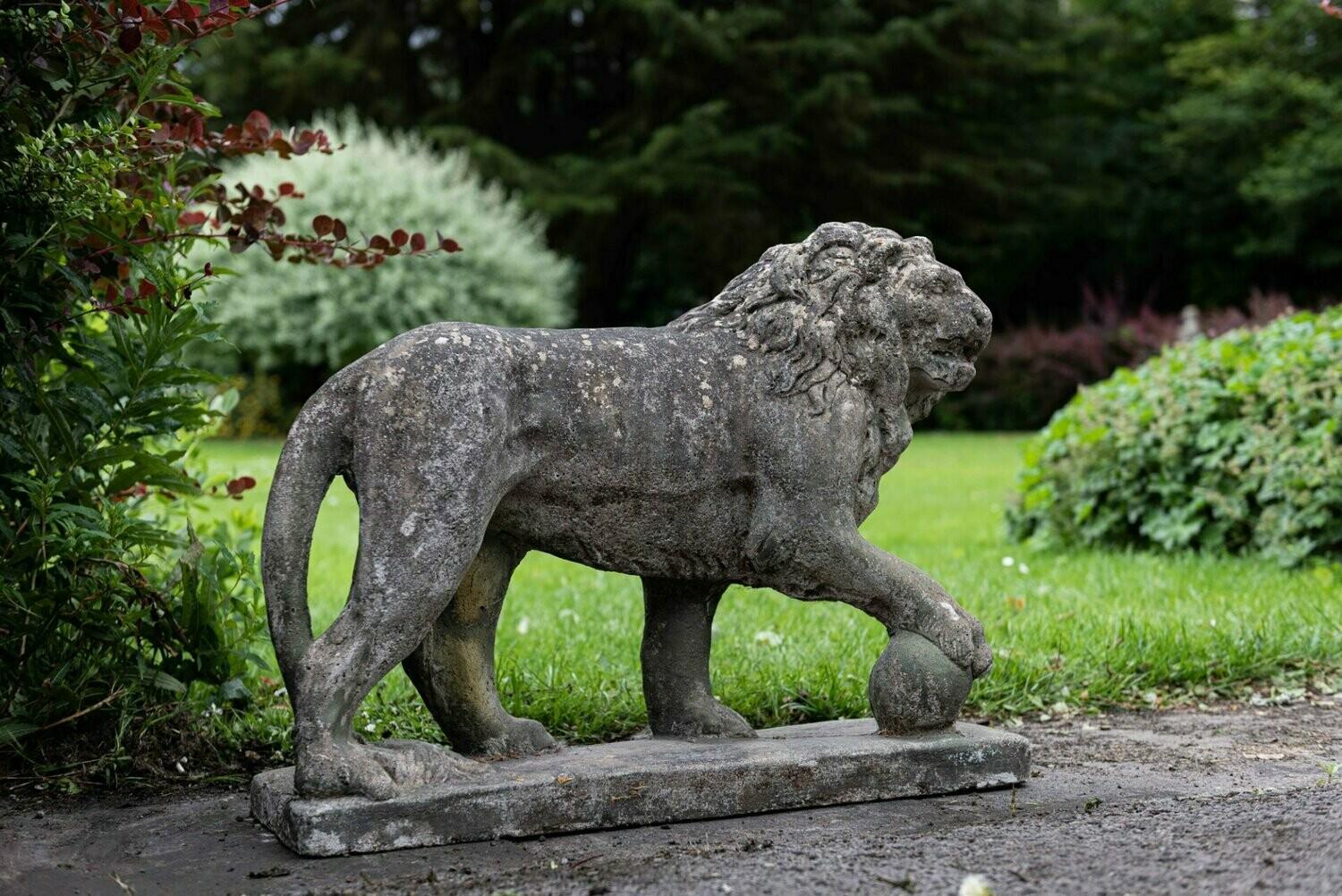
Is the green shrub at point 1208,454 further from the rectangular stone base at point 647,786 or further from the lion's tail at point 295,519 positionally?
the lion's tail at point 295,519

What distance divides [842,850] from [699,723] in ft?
2.69

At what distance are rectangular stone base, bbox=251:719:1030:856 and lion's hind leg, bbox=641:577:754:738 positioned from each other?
122 mm

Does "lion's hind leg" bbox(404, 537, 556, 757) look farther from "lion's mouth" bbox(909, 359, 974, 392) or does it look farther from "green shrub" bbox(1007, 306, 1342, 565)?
"green shrub" bbox(1007, 306, 1342, 565)

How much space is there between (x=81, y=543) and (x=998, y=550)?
565cm

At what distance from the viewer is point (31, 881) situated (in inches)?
115

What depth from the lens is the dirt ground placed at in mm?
2779

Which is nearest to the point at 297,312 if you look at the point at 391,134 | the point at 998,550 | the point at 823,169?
the point at 391,134

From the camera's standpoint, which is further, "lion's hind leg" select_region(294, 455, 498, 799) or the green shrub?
the green shrub

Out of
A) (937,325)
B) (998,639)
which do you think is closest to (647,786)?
(937,325)

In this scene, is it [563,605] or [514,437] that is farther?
[563,605]

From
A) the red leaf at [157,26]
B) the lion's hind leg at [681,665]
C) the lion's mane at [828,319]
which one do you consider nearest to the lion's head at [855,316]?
the lion's mane at [828,319]

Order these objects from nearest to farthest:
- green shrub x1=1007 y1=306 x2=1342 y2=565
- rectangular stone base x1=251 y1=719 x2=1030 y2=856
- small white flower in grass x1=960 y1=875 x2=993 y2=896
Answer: small white flower in grass x1=960 y1=875 x2=993 y2=896 → rectangular stone base x1=251 y1=719 x2=1030 y2=856 → green shrub x1=1007 y1=306 x2=1342 y2=565

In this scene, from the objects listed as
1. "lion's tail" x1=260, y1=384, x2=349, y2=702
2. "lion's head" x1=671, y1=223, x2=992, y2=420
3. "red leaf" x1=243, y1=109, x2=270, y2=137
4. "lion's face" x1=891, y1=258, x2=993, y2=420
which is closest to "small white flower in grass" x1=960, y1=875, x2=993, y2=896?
"lion's head" x1=671, y1=223, x2=992, y2=420

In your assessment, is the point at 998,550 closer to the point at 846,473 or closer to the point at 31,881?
the point at 846,473
